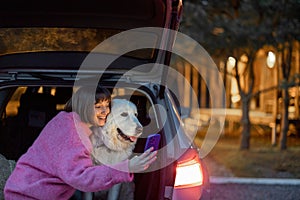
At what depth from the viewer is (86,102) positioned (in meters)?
2.96

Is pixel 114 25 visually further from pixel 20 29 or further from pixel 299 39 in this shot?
pixel 299 39

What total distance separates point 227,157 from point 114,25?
5.01 metres

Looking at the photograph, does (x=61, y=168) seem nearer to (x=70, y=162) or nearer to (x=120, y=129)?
(x=70, y=162)

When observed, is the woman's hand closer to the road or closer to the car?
the car

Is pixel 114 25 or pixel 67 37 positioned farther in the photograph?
pixel 67 37

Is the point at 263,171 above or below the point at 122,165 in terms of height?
below

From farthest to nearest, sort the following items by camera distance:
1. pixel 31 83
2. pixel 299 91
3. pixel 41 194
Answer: pixel 299 91 → pixel 31 83 → pixel 41 194

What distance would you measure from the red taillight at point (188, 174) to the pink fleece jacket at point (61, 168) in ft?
1.59

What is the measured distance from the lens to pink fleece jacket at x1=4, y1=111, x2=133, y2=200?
2.56 meters

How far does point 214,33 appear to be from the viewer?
27.5ft

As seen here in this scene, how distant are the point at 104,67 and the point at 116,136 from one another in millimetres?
1206

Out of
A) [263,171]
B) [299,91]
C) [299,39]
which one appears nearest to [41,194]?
[263,171]

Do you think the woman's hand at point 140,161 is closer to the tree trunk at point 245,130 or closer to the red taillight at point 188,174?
the red taillight at point 188,174

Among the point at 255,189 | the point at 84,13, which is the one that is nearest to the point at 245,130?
the point at 255,189
